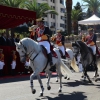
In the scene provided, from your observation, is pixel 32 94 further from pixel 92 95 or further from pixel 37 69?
pixel 92 95

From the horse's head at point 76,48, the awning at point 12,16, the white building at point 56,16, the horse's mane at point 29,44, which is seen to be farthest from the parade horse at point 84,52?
the white building at point 56,16

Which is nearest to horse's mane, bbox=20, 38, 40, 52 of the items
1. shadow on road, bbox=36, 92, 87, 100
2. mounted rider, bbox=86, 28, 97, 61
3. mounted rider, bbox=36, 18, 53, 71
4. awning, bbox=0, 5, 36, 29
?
mounted rider, bbox=36, 18, 53, 71

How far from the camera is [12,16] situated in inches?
763

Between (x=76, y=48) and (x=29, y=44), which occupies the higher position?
(x=29, y=44)

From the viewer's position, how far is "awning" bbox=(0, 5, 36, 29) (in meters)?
18.6

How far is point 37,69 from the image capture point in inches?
410

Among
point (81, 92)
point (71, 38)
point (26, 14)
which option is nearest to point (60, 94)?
point (81, 92)

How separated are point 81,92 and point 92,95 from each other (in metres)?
0.82

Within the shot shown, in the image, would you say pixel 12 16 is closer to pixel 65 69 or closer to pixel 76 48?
pixel 76 48

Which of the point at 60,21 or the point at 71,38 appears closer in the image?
the point at 71,38

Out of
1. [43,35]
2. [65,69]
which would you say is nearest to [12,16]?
[65,69]

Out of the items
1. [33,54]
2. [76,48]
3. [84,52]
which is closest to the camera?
[33,54]

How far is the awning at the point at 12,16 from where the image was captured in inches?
734

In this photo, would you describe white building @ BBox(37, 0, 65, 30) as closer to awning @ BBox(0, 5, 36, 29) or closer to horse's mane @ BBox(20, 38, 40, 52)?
awning @ BBox(0, 5, 36, 29)
